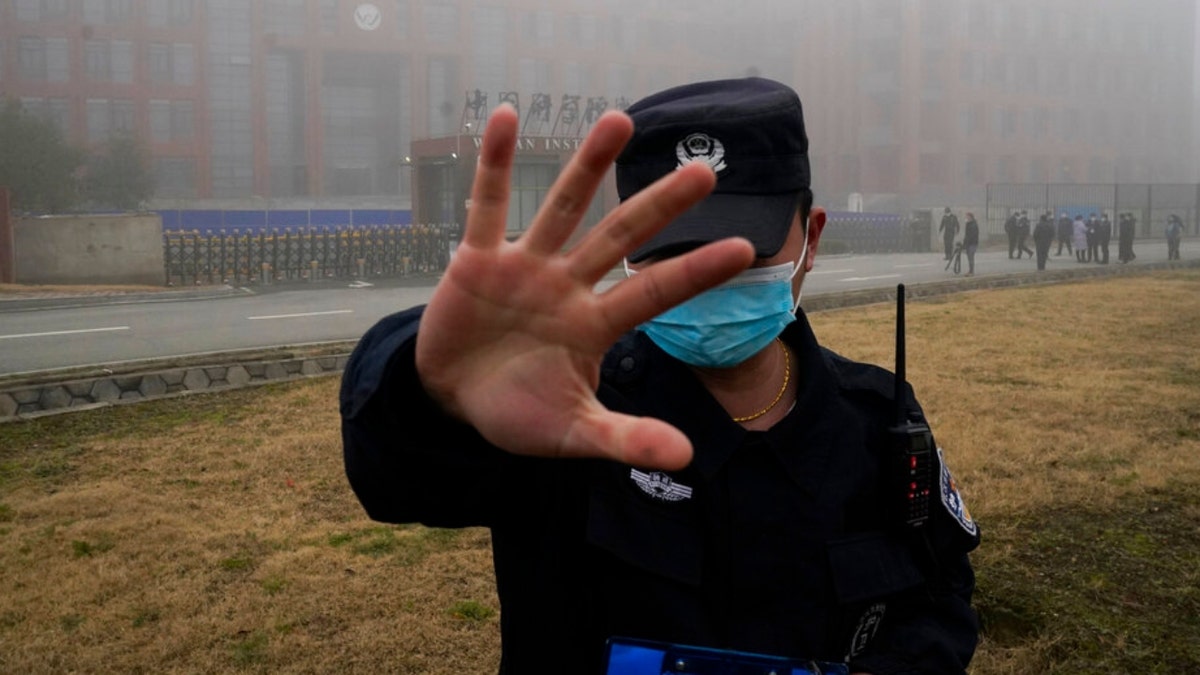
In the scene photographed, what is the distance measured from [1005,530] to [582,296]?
12.4 feet

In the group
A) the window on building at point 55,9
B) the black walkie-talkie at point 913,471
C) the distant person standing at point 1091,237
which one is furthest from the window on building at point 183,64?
the black walkie-talkie at point 913,471

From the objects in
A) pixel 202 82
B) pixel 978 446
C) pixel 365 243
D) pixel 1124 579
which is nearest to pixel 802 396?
pixel 1124 579

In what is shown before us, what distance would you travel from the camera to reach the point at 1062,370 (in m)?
8.39

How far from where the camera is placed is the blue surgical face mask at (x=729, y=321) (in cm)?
164

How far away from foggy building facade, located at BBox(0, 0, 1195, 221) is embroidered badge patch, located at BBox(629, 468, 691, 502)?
40582mm

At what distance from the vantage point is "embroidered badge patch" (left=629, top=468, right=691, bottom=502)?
1544 millimetres

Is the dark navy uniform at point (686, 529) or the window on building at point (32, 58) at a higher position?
the window on building at point (32, 58)

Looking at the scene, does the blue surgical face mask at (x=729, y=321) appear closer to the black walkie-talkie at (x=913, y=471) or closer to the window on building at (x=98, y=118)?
the black walkie-talkie at (x=913, y=471)

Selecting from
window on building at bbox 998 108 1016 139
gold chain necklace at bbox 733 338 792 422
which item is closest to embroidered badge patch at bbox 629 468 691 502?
gold chain necklace at bbox 733 338 792 422

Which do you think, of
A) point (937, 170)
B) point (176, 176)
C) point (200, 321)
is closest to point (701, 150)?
point (200, 321)

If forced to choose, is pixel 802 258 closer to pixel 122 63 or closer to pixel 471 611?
pixel 471 611

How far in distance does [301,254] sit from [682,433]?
21928 mm

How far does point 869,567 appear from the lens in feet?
5.36

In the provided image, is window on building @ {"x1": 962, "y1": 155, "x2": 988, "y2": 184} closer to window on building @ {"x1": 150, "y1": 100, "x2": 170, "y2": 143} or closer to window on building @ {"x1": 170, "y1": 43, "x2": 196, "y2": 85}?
window on building @ {"x1": 170, "y1": 43, "x2": 196, "y2": 85}
